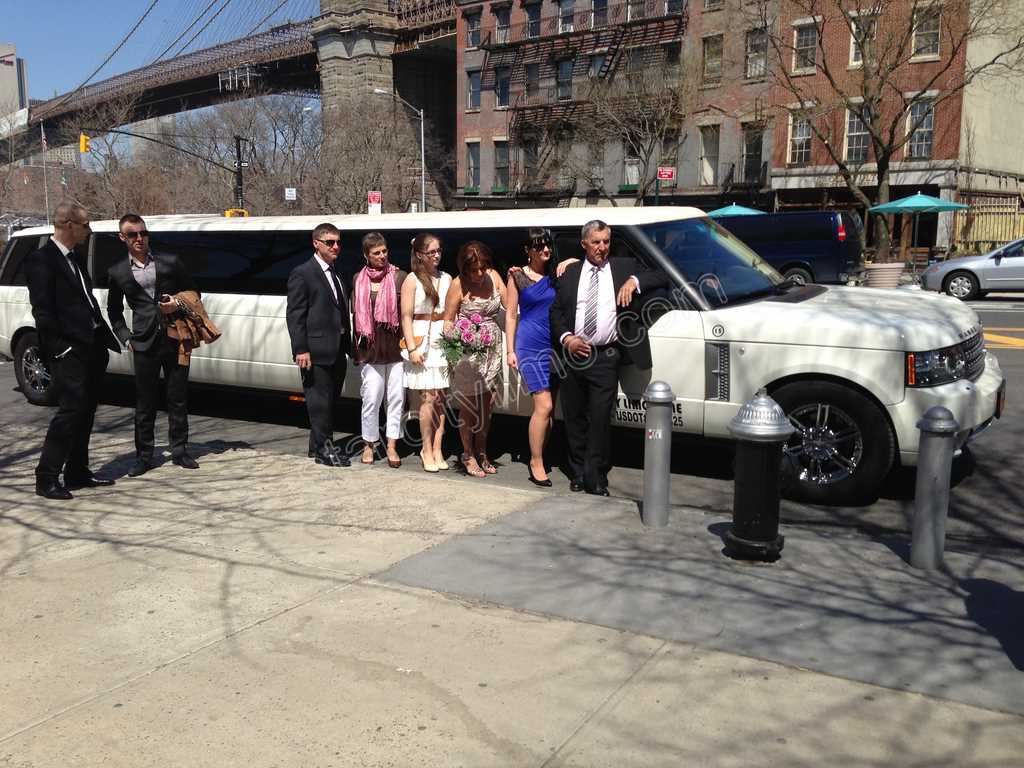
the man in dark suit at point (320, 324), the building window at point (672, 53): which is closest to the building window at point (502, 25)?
the building window at point (672, 53)

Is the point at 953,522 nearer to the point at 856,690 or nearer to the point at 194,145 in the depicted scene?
the point at 856,690

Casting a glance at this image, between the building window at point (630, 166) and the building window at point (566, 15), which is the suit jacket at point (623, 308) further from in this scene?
the building window at point (566, 15)

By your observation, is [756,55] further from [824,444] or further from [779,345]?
[824,444]

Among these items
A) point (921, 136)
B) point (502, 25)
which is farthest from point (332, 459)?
point (502, 25)

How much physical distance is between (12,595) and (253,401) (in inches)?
232

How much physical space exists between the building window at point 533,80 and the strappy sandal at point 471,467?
45737mm

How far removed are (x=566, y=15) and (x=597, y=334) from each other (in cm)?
4600

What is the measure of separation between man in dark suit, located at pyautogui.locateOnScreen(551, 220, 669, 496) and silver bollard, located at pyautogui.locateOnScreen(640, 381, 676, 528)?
2.52 feet

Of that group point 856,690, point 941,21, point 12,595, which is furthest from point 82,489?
point 941,21

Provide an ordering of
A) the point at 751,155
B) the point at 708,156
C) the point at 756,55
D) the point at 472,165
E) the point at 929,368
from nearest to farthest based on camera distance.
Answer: the point at 929,368 < the point at 756,55 < the point at 751,155 < the point at 708,156 < the point at 472,165

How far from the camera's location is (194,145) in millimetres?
66062

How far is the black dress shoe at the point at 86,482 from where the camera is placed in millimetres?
6500

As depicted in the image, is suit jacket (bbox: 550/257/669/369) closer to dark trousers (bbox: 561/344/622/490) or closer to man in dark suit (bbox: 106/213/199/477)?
dark trousers (bbox: 561/344/622/490)

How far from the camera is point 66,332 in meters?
6.04
